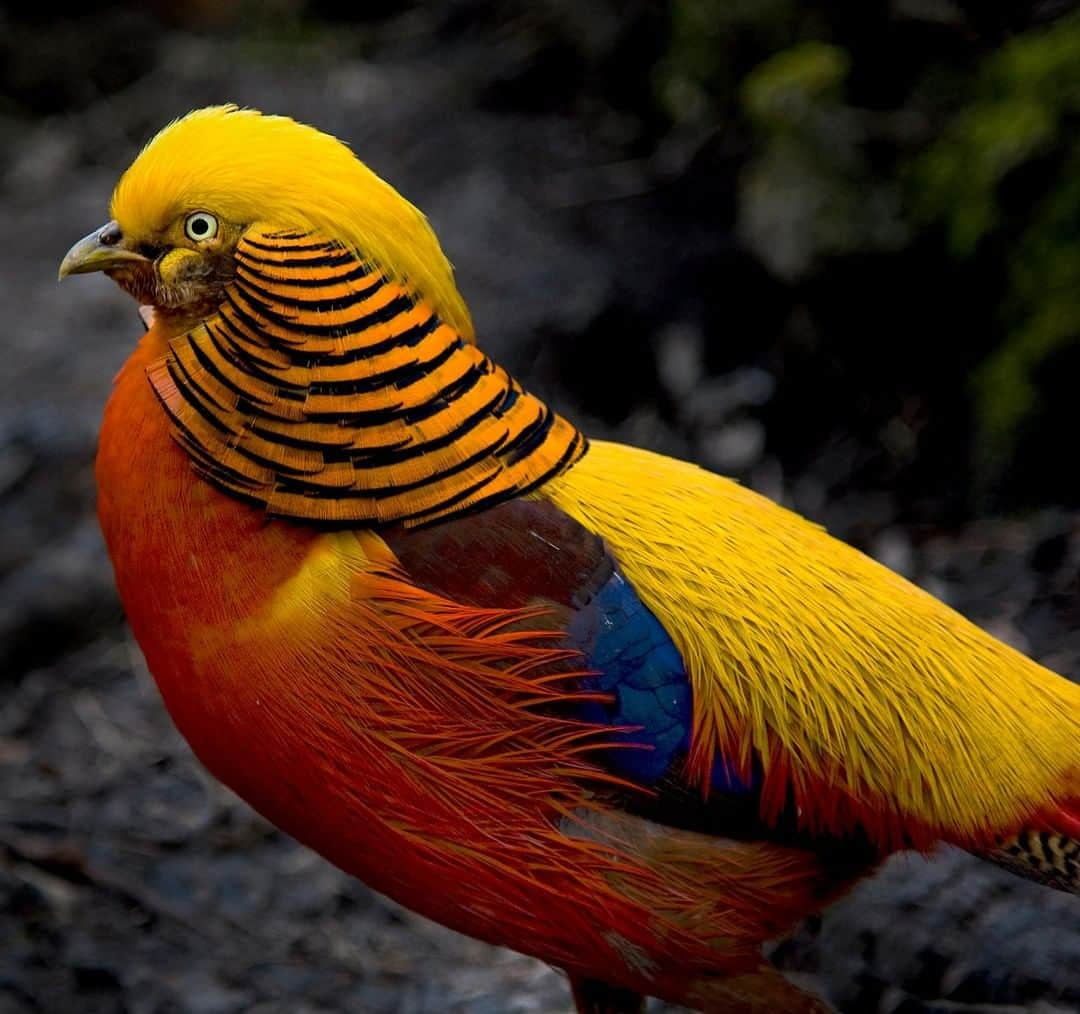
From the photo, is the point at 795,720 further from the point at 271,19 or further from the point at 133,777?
Answer: the point at 271,19

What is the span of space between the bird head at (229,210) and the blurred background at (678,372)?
2005 millimetres

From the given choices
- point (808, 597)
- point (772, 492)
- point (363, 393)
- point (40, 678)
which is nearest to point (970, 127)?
point (772, 492)

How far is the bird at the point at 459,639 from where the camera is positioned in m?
2.74

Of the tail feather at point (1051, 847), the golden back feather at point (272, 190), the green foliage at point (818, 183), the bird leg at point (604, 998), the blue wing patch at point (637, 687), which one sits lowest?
the bird leg at point (604, 998)

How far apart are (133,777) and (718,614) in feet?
8.23

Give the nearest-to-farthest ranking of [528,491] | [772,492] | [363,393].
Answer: [363,393], [528,491], [772,492]

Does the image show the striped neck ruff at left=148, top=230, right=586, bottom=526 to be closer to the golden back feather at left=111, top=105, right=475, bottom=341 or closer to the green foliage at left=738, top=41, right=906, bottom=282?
the golden back feather at left=111, top=105, right=475, bottom=341

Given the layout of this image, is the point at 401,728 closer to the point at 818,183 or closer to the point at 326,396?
the point at 326,396

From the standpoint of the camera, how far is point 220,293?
281 centimetres

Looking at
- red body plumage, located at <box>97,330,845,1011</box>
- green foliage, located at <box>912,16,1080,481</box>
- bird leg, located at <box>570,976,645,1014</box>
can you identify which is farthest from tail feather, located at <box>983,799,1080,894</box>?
green foliage, located at <box>912,16,1080,481</box>

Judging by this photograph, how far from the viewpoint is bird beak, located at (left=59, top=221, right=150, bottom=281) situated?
9.33 ft

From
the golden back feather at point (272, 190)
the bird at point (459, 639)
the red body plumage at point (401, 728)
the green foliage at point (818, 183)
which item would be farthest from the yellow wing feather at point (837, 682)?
the green foliage at point (818, 183)

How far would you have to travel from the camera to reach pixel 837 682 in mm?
2869

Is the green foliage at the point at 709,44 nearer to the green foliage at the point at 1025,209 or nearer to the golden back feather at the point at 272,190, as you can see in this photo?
the green foliage at the point at 1025,209
